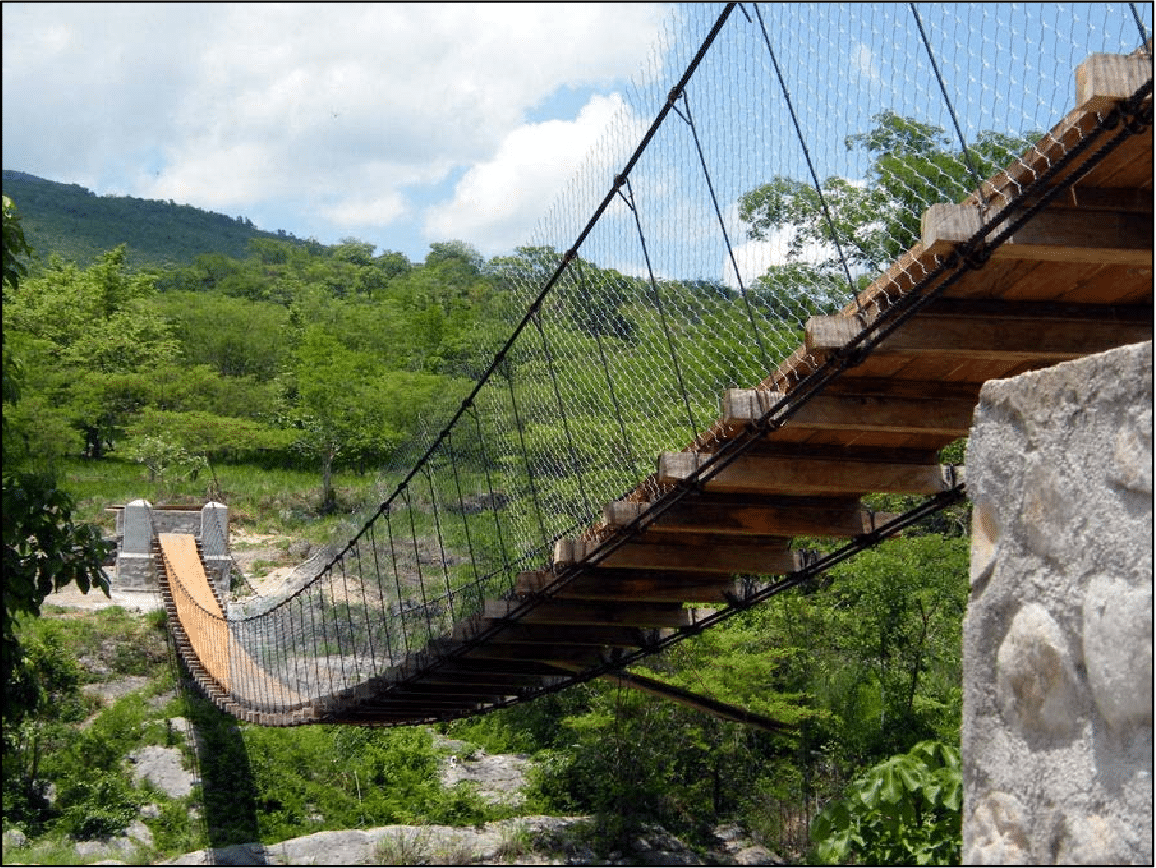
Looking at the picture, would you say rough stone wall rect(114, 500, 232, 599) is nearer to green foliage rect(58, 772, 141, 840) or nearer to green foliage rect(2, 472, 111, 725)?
green foliage rect(58, 772, 141, 840)

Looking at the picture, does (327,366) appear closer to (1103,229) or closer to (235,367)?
(235,367)

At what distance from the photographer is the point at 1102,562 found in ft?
4.92

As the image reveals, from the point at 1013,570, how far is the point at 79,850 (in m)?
9.28

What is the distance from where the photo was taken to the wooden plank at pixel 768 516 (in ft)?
15.9

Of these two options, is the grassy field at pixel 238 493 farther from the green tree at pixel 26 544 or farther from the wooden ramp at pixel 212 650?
the green tree at pixel 26 544

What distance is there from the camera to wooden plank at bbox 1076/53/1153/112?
107 inches

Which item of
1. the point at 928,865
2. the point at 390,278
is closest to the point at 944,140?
the point at 928,865

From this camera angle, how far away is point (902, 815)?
13.1 ft

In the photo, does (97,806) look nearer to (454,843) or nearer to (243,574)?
(454,843)

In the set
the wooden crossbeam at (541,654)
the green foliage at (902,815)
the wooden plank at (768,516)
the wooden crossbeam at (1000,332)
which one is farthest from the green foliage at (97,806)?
the wooden crossbeam at (1000,332)

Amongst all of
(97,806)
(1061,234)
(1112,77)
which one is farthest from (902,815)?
(97,806)

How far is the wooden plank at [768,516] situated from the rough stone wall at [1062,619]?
301 cm

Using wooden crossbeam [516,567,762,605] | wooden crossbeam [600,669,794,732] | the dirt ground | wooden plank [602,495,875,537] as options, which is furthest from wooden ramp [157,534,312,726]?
wooden plank [602,495,875,537]

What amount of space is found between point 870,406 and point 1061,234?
1.01 m
